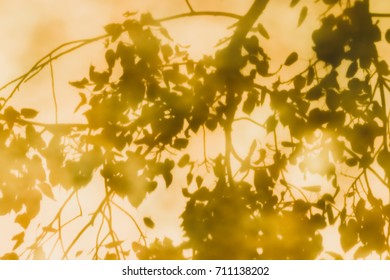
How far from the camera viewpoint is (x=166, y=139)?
90.4 inches

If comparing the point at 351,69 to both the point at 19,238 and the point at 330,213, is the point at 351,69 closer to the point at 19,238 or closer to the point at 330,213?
the point at 330,213

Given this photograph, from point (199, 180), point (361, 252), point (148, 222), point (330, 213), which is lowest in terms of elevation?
point (361, 252)

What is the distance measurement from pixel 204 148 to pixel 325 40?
982 mm

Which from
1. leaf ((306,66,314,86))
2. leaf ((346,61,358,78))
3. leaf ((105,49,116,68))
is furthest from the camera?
leaf ((105,49,116,68))

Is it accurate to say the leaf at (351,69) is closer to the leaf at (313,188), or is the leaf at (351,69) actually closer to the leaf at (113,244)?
the leaf at (313,188)

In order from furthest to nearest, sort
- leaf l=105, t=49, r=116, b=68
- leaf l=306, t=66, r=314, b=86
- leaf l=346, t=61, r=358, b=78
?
leaf l=105, t=49, r=116, b=68 < leaf l=306, t=66, r=314, b=86 < leaf l=346, t=61, r=358, b=78

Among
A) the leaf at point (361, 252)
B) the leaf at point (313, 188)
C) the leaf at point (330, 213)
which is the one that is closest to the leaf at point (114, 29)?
the leaf at point (313, 188)

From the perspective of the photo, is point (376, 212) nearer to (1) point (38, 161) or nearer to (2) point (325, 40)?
(2) point (325, 40)

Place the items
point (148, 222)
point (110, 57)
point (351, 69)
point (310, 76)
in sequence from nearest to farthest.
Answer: point (351, 69), point (310, 76), point (110, 57), point (148, 222)

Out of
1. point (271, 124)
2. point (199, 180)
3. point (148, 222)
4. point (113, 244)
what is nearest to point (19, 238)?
point (113, 244)

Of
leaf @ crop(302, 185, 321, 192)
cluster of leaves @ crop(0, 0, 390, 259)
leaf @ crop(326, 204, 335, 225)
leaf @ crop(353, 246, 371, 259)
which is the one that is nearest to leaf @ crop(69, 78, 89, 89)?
cluster of leaves @ crop(0, 0, 390, 259)

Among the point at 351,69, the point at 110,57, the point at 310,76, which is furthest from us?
the point at 110,57

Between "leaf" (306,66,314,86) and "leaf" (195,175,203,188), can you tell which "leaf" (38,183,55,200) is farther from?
"leaf" (306,66,314,86)

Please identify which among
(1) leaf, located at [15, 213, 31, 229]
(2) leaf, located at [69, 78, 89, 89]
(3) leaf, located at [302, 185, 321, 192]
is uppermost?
(2) leaf, located at [69, 78, 89, 89]
